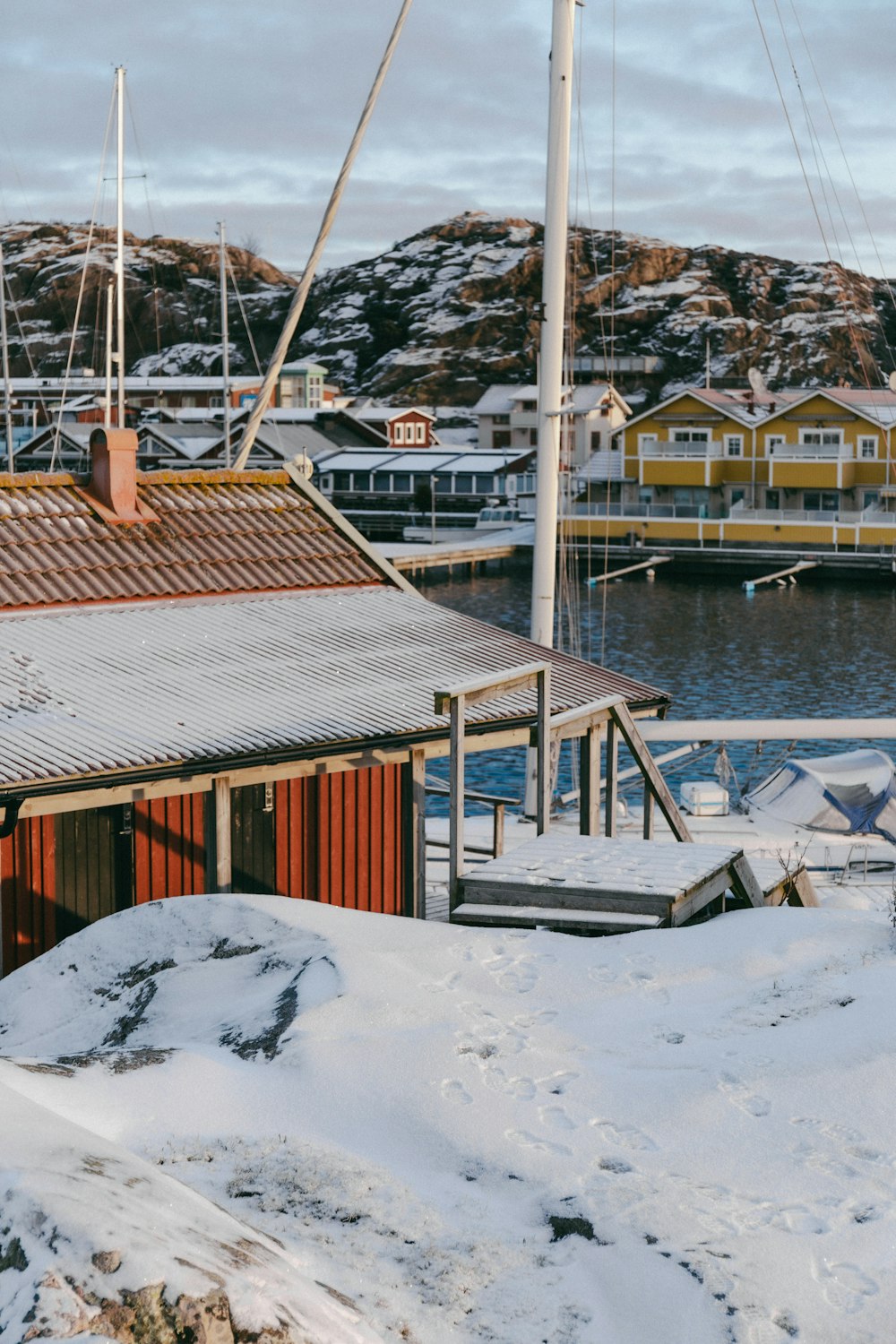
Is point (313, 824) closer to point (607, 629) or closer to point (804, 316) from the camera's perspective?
point (607, 629)

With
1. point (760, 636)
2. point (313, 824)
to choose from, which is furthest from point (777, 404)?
point (313, 824)

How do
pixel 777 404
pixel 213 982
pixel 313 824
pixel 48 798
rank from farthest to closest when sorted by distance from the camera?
pixel 777 404, pixel 313 824, pixel 48 798, pixel 213 982

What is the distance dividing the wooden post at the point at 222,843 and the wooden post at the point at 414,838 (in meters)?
2.34

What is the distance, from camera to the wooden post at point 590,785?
46.4 feet

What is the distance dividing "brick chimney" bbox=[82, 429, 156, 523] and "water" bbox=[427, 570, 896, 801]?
1769 centimetres

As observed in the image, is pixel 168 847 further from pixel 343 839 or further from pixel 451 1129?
pixel 451 1129

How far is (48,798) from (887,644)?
53093 mm

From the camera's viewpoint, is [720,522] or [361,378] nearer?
[720,522]

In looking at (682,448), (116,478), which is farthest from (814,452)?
(116,478)

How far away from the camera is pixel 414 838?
1432 cm

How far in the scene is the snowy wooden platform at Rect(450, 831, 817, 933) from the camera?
948 centimetres

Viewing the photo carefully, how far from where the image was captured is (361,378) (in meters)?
182

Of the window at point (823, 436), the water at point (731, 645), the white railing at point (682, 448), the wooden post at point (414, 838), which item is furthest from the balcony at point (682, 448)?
the wooden post at point (414, 838)

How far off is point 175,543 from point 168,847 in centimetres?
422
